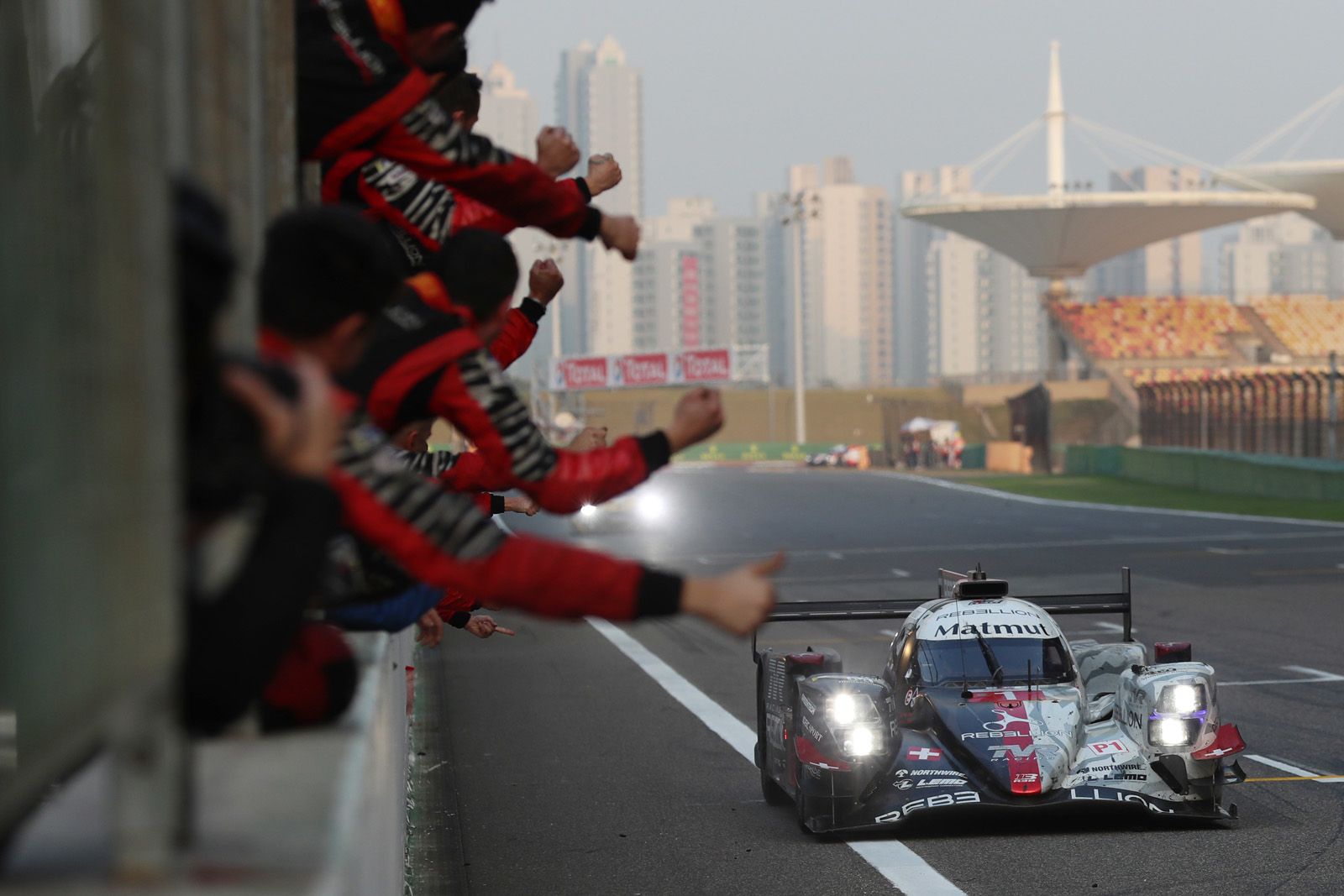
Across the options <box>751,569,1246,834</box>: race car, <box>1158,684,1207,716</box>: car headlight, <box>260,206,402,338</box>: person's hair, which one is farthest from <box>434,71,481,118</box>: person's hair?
<box>1158,684,1207,716</box>: car headlight

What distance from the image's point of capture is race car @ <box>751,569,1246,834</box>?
383 inches

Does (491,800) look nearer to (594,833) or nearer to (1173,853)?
(594,833)

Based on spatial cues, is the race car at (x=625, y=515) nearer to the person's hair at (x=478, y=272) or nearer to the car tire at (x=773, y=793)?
the car tire at (x=773, y=793)

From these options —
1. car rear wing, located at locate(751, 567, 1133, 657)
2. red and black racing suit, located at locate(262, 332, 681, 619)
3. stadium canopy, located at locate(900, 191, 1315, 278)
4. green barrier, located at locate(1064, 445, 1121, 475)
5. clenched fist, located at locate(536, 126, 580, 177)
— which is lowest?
green barrier, located at locate(1064, 445, 1121, 475)

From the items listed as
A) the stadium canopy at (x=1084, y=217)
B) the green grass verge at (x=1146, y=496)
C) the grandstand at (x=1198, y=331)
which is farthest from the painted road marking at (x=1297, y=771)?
the stadium canopy at (x=1084, y=217)

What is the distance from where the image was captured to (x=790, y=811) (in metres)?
11.2

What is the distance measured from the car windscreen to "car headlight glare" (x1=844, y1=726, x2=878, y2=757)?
89cm

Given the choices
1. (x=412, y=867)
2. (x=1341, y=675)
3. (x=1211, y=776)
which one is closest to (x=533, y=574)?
(x=412, y=867)

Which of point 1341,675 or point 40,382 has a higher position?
point 40,382

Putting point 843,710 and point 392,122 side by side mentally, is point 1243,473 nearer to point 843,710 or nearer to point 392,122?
point 843,710

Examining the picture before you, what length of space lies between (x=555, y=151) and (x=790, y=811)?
282 inches

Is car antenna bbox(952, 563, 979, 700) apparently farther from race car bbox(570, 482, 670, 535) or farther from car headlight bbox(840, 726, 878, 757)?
race car bbox(570, 482, 670, 535)

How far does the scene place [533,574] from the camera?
3299mm

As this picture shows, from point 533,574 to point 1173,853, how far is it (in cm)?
702
